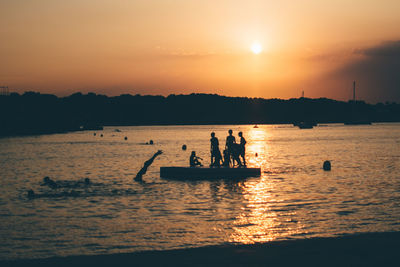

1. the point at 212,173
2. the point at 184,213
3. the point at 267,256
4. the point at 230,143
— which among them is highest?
the point at 230,143

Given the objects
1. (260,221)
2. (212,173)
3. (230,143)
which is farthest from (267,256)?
(212,173)

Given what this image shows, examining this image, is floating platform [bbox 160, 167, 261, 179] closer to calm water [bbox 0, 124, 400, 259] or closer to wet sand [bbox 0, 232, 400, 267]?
calm water [bbox 0, 124, 400, 259]

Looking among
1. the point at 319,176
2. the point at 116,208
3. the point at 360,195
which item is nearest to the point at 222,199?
the point at 116,208

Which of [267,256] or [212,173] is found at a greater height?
[267,256]

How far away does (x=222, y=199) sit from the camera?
28172mm

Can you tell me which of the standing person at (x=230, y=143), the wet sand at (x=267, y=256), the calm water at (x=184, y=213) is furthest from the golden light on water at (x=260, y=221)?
the standing person at (x=230, y=143)

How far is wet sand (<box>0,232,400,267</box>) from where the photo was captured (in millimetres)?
10258

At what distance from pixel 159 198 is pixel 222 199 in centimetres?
369

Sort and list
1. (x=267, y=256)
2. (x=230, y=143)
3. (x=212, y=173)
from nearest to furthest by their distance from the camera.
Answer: (x=267, y=256) → (x=230, y=143) → (x=212, y=173)

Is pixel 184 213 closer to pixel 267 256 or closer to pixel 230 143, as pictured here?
pixel 267 256

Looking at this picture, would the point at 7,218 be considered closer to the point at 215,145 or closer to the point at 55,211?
the point at 55,211

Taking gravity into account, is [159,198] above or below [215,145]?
below

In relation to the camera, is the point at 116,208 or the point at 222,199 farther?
the point at 222,199

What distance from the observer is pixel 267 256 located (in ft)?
35.2
